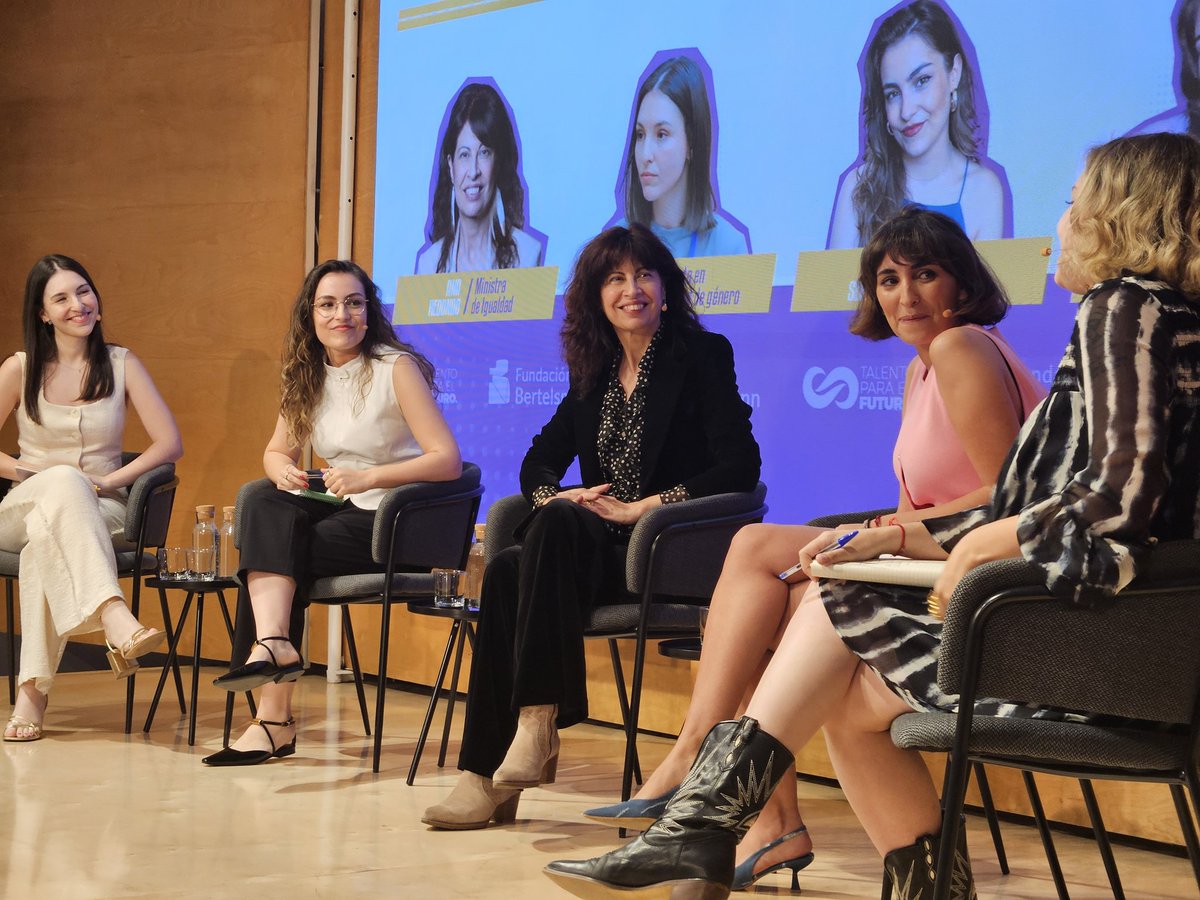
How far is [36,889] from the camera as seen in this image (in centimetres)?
267

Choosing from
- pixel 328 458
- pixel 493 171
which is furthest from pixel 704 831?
pixel 493 171

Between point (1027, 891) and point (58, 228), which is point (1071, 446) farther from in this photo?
point (58, 228)

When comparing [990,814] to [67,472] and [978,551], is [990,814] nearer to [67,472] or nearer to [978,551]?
[978,551]

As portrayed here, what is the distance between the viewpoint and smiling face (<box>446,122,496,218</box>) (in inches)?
197

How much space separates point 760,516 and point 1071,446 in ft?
4.99

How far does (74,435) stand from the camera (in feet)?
15.8

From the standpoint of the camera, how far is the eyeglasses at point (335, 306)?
4.28 m

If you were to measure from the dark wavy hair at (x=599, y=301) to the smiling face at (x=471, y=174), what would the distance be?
4.72ft

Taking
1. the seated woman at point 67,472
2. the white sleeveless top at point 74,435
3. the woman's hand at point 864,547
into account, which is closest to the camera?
the woman's hand at point 864,547

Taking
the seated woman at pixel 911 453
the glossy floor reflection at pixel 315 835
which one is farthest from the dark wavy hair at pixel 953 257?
the glossy floor reflection at pixel 315 835

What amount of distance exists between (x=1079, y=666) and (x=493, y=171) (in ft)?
11.6

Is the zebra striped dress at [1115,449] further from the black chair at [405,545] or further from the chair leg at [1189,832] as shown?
the black chair at [405,545]

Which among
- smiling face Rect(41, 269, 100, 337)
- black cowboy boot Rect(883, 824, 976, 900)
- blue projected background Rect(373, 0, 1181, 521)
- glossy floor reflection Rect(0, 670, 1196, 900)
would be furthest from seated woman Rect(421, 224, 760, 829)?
smiling face Rect(41, 269, 100, 337)

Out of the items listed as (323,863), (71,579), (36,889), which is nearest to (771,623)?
(323,863)
